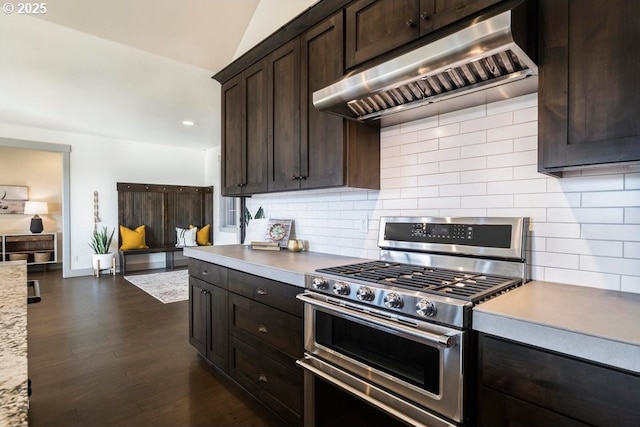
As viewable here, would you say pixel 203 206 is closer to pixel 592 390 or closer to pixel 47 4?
pixel 47 4

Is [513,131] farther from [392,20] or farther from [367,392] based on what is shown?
[367,392]

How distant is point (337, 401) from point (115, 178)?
6798mm

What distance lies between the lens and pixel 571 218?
147 centimetres

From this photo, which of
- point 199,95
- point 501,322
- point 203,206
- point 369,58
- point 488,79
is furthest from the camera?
point 203,206

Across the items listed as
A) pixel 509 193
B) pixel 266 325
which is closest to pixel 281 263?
pixel 266 325

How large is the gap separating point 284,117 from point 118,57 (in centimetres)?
230

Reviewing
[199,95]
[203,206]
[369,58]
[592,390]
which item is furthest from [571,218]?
[203,206]

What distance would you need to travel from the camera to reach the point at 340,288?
1.51 meters

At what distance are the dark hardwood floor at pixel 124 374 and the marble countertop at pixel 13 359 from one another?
48.7 inches

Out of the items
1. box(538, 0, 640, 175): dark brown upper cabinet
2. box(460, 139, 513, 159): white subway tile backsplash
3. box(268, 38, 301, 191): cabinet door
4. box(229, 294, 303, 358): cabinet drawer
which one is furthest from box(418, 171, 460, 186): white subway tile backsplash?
box(229, 294, 303, 358): cabinet drawer

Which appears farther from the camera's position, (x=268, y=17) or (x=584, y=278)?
(x=268, y=17)

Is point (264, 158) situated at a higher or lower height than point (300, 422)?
higher

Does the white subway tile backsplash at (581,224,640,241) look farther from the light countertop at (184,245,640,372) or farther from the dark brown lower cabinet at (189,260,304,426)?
the dark brown lower cabinet at (189,260,304,426)

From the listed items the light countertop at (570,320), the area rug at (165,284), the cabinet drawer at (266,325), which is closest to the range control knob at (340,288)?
the cabinet drawer at (266,325)
